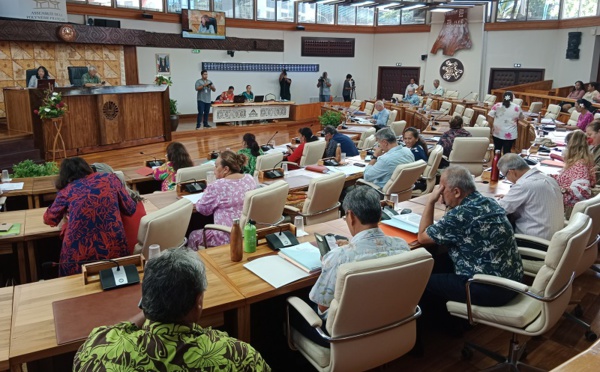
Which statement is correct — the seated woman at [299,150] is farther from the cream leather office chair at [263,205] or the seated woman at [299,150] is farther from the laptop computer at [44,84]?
the laptop computer at [44,84]

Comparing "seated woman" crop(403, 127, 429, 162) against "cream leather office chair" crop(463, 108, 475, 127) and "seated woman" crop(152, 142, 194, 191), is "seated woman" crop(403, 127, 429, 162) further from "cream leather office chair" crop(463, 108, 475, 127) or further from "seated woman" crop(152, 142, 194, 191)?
"cream leather office chair" crop(463, 108, 475, 127)

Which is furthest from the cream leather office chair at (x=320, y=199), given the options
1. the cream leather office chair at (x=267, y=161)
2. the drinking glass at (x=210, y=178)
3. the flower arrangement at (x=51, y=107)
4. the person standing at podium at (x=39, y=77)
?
the person standing at podium at (x=39, y=77)

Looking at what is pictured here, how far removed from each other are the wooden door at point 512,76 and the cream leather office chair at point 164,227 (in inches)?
649

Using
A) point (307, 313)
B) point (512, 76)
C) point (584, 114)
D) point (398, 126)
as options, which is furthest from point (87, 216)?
point (512, 76)

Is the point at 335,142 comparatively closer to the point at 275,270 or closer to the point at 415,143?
the point at 415,143

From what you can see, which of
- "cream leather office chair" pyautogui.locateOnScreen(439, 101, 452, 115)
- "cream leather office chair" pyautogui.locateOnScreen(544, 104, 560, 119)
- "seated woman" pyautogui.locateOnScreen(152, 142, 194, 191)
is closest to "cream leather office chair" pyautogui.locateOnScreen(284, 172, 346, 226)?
"seated woman" pyautogui.locateOnScreen(152, 142, 194, 191)

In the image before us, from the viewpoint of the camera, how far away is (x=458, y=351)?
3.37 metres

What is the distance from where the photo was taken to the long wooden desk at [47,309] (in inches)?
77.7

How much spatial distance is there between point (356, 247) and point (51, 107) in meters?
7.92

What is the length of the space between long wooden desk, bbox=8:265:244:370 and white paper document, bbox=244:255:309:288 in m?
0.20

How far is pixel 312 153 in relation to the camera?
6461 mm

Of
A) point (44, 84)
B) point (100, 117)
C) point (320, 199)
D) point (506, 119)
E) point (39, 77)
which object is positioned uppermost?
point (39, 77)

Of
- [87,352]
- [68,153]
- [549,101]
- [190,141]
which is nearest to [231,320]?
A: [87,352]

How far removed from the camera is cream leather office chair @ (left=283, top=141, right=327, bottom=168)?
20.9ft
